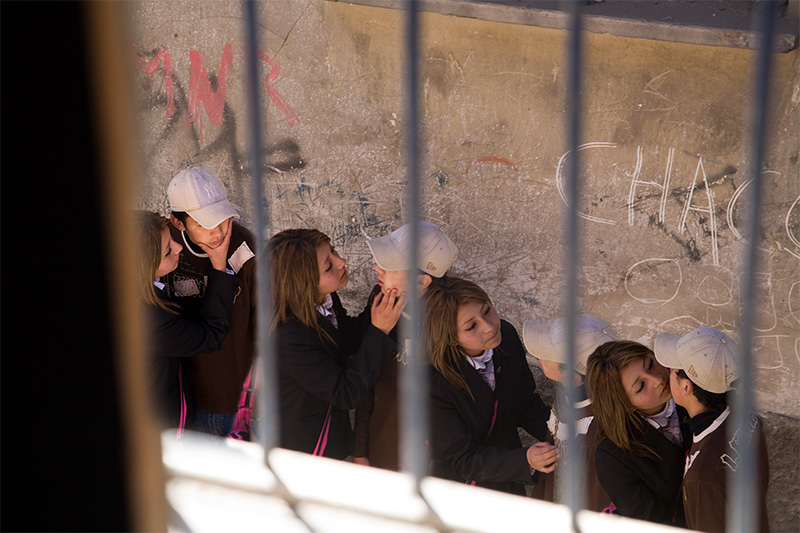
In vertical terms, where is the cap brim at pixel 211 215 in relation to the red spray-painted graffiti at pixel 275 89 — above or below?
below

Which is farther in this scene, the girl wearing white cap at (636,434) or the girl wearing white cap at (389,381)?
the girl wearing white cap at (389,381)

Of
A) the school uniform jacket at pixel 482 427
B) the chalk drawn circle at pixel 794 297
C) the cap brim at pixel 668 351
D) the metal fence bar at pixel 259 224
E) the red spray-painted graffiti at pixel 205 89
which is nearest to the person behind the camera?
the metal fence bar at pixel 259 224

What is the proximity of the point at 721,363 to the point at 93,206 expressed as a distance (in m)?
2.70

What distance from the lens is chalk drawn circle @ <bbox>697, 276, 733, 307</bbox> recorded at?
4.59 metres

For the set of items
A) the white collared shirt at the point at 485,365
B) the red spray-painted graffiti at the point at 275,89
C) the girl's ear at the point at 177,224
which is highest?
the red spray-painted graffiti at the point at 275,89

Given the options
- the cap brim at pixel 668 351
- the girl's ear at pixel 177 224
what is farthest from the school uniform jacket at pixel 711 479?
the girl's ear at pixel 177 224

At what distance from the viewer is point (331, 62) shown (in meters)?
5.21

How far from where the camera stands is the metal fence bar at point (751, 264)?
0.78 meters

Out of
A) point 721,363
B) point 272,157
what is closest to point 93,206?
point 721,363

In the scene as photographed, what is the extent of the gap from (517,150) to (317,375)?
2.12 metres

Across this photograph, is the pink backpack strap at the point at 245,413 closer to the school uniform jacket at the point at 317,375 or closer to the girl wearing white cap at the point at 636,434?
the school uniform jacket at the point at 317,375

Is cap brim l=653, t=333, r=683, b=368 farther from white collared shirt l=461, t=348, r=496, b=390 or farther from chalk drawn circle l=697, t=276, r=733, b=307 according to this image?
chalk drawn circle l=697, t=276, r=733, b=307

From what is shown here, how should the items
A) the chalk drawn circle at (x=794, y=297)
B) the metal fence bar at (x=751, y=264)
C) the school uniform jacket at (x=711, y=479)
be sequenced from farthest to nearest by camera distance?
the chalk drawn circle at (x=794, y=297) → the school uniform jacket at (x=711, y=479) → the metal fence bar at (x=751, y=264)

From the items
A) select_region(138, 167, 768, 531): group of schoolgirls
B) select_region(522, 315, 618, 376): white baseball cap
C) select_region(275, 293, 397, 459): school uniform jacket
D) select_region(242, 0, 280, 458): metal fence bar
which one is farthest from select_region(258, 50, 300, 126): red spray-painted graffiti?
select_region(242, 0, 280, 458): metal fence bar
